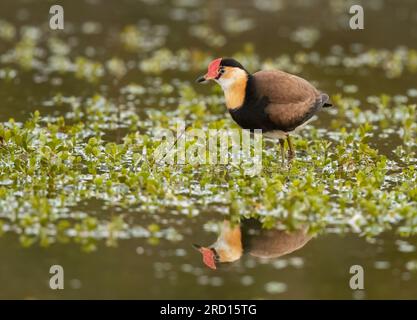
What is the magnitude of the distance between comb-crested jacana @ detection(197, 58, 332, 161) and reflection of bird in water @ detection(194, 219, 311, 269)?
2231 millimetres

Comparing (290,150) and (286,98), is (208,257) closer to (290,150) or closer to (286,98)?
(286,98)

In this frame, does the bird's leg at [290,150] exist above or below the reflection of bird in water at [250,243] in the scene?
above

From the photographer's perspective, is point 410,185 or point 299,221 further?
point 410,185

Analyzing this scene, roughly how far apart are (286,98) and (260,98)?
37 cm

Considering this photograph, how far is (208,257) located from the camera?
8.94 meters

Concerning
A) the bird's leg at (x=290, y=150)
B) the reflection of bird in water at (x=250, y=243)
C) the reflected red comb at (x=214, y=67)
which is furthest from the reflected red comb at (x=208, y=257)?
the bird's leg at (x=290, y=150)

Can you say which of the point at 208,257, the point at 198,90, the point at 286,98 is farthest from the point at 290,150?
the point at 198,90

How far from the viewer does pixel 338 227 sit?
383 inches

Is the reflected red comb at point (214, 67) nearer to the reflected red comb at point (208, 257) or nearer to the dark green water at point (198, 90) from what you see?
the dark green water at point (198, 90)

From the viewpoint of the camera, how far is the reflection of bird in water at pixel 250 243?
9016mm

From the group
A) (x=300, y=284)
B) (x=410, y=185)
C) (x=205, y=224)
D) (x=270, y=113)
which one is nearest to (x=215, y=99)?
(x=270, y=113)

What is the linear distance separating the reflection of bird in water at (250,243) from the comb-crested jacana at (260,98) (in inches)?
87.8

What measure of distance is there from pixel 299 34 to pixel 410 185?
39.5 feet

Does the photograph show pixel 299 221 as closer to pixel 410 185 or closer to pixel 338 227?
pixel 338 227
